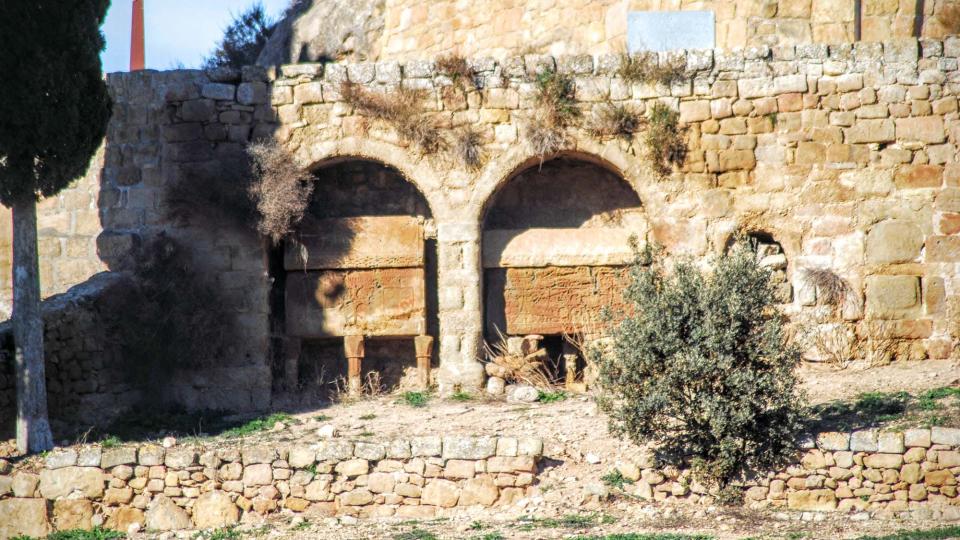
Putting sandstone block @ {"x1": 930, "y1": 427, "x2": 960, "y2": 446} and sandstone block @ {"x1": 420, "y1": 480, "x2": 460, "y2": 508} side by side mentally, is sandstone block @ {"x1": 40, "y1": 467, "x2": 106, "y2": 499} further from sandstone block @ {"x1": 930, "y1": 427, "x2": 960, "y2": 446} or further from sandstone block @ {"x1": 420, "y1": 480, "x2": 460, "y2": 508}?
sandstone block @ {"x1": 930, "y1": 427, "x2": 960, "y2": 446}

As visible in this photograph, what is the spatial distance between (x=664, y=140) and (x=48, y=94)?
6.35m

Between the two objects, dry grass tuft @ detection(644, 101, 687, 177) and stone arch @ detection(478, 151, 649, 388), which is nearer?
dry grass tuft @ detection(644, 101, 687, 177)

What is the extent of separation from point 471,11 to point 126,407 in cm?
685

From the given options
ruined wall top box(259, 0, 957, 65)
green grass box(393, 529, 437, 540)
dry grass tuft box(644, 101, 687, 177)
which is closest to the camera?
green grass box(393, 529, 437, 540)

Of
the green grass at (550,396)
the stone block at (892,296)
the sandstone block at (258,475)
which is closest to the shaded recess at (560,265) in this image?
the green grass at (550,396)

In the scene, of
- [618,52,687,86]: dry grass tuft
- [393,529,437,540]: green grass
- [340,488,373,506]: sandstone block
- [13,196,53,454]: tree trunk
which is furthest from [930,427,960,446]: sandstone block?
[13,196,53,454]: tree trunk

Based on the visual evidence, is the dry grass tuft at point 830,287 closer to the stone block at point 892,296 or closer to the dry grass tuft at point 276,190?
the stone block at point 892,296

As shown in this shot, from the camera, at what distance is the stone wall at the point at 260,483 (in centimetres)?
1011

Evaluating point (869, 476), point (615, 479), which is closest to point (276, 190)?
point (615, 479)

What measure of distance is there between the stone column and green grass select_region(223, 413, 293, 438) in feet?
6.01

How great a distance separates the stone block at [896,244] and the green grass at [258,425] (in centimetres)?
651

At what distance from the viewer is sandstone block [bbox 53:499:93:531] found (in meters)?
10.3

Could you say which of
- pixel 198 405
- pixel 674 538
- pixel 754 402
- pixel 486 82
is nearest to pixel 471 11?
pixel 486 82

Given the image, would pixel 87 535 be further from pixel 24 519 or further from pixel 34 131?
pixel 34 131
